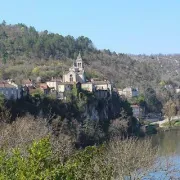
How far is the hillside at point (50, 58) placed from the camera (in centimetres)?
6064

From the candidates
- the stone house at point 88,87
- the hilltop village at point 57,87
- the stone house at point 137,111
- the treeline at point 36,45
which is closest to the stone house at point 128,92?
the stone house at point 137,111

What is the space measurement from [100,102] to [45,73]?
10.4 m

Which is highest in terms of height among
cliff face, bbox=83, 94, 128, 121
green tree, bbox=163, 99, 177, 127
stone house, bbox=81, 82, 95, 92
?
stone house, bbox=81, 82, 95, 92

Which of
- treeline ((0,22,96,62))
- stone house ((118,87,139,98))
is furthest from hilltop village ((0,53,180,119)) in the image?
treeline ((0,22,96,62))

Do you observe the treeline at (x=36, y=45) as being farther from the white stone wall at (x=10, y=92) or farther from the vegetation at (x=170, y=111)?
the white stone wall at (x=10, y=92)

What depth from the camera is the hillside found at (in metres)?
60.6

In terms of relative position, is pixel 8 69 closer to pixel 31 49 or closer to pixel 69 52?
pixel 31 49

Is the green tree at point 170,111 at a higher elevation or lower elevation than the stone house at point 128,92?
lower

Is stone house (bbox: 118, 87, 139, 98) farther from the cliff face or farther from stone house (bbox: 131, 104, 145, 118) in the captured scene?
the cliff face

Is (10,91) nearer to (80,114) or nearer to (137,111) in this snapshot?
(80,114)

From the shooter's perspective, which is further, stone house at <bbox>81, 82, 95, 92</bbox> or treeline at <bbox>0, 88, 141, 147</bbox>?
stone house at <bbox>81, 82, 95, 92</bbox>

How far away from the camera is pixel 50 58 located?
77.1 m

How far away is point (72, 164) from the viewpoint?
12.4 m

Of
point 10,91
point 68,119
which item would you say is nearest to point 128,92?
point 68,119
